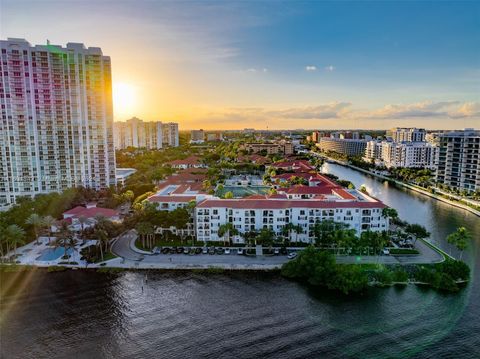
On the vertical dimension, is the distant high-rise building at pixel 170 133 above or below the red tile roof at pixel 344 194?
above

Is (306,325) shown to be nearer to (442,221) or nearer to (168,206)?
(168,206)

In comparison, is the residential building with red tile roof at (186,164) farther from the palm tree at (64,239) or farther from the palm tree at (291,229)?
the palm tree at (291,229)

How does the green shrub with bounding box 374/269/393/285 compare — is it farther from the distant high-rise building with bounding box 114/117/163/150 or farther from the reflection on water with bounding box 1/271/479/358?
the distant high-rise building with bounding box 114/117/163/150

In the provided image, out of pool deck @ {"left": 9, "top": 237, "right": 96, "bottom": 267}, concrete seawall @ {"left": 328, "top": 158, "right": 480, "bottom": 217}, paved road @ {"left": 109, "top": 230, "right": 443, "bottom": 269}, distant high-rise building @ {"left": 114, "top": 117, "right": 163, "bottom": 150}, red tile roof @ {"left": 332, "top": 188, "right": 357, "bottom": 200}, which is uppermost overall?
distant high-rise building @ {"left": 114, "top": 117, "right": 163, "bottom": 150}

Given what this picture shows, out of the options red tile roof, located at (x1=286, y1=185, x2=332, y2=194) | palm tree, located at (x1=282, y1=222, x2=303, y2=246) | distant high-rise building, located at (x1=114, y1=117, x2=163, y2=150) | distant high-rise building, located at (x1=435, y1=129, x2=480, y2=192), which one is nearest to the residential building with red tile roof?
red tile roof, located at (x1=286, y1=185, x2=332, y2=194)

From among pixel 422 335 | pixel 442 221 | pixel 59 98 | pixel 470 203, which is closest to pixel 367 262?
pixel 422 335

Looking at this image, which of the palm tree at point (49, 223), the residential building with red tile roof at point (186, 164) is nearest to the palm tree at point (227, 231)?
the palm tree at point (49, 223)
